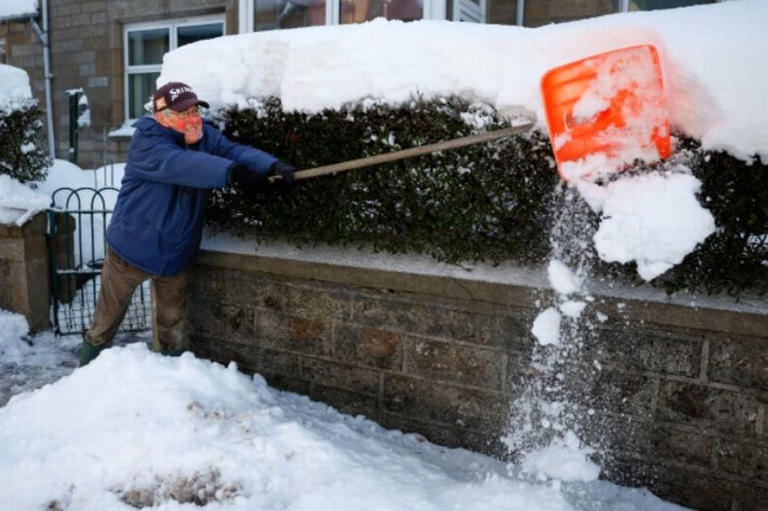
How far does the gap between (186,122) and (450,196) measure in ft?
5.13

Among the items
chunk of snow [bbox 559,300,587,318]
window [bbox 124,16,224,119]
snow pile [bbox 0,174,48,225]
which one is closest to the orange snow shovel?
chunk of snow [bbox 559,300,587,318]

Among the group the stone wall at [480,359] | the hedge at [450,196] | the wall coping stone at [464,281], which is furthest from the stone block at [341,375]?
the hedge at [450,196]

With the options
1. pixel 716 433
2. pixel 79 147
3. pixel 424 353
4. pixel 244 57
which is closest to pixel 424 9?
pixel 244 57

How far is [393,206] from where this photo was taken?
3.03 metres

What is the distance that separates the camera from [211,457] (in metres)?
2.49

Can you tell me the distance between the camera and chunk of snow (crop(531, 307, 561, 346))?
106 inches

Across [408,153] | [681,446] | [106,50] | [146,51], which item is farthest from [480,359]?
[106,50]

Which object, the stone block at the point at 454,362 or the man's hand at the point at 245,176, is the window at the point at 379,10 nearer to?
the man's hand at the point at 245,176

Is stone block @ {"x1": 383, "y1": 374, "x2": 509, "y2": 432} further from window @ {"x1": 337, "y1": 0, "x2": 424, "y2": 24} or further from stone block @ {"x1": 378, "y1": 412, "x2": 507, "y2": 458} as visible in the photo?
window @ {"x1": 337, "y1": 0, "x2": 424, "y2": 24}

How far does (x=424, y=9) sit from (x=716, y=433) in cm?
535

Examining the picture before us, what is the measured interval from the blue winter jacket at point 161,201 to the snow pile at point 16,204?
167cm

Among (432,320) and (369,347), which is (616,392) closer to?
(432,320)

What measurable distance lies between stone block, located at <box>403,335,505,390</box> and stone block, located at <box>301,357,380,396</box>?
23 cm

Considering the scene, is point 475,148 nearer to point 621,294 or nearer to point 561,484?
point 621,294
